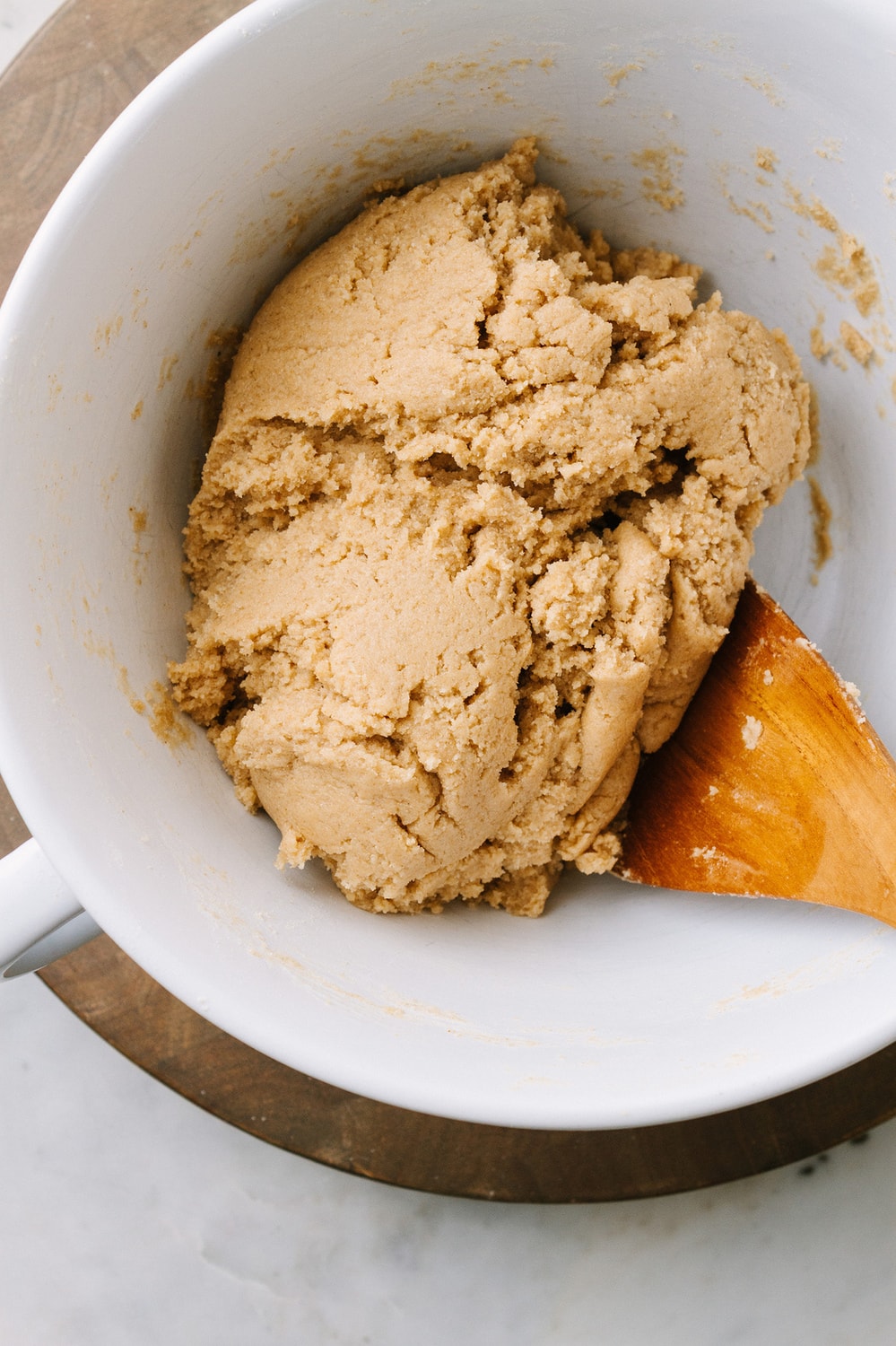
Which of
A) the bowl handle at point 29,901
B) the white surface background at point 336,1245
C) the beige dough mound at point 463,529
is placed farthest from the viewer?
the white surface background at point 336,1245

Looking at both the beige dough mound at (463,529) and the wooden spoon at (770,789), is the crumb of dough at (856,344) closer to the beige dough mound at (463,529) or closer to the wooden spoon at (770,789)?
the beige dough mound at (463,529)

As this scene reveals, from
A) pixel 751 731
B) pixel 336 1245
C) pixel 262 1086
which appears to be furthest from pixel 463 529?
pixel 336 1245

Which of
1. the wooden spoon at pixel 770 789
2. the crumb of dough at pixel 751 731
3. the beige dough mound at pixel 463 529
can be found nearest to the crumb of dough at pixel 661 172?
the beige dough mound at pixel 463 529

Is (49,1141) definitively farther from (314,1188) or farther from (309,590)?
(309,590)

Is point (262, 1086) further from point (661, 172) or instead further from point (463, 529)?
point (661, 172)

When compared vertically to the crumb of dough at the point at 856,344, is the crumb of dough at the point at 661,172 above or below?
above

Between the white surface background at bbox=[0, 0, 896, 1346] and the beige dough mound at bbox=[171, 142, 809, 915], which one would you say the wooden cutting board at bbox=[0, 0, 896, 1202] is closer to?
the white surface background at bbox=[0, 0, 896, 1346]

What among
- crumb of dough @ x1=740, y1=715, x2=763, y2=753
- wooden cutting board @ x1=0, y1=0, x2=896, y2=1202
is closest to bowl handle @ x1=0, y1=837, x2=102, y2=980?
wooden cutting board @ x1=0, y1=0, x2=896, y2=1202
